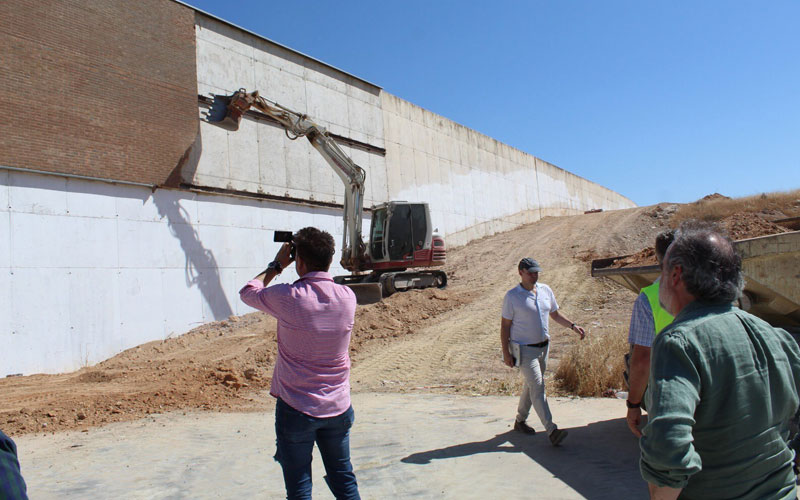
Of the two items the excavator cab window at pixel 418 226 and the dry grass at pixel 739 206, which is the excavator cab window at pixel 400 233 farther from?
the dry grass at pixel 739 206

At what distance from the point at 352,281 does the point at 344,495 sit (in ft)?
46.8

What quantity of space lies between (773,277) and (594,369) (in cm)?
358

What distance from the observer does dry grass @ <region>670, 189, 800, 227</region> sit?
20.4 m

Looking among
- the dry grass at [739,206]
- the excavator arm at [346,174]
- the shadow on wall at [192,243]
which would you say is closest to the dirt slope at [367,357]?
the shadow on wall at [192,243]

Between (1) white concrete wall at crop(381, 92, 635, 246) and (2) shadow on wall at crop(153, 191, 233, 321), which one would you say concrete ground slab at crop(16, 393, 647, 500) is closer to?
(2) shadow on wall at crop(153, 191, 233, 321)

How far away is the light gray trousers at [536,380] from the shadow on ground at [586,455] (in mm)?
286

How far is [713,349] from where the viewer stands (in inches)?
70.6

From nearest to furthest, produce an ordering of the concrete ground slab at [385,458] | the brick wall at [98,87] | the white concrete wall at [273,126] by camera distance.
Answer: the concrete ground slab at [385,458]
the brick wall at [98,87]
the white concrete wall at [273,126]

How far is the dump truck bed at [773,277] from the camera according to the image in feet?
15.4

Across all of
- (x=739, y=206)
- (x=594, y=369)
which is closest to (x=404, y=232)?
(x=594, y=369)

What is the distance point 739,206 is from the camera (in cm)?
2200

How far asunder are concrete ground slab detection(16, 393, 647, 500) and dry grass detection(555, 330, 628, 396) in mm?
601

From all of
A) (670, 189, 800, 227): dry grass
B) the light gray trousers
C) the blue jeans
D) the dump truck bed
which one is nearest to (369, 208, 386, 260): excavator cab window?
(670, 189, 800, 227): dry grass

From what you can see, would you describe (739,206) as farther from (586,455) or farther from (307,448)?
(307,448)
